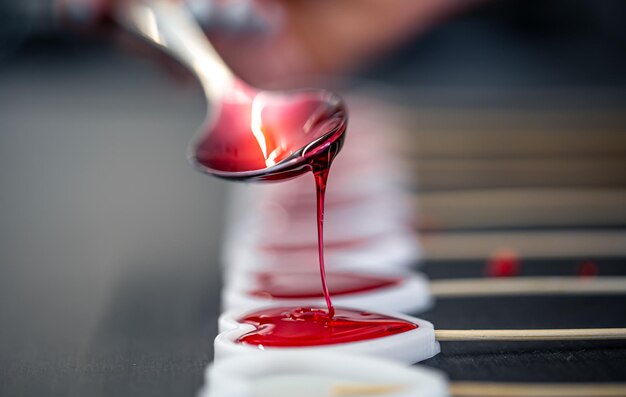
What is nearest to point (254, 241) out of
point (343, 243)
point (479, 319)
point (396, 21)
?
point (343, 243)

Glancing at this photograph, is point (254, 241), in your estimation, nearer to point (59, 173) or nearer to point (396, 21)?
point (59, 173)

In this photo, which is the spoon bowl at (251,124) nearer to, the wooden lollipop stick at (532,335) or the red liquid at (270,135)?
the red liquid at (270,135)

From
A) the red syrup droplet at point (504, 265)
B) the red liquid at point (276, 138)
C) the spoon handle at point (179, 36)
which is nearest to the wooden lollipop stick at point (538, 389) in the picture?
the red liquid at point (276, 138)

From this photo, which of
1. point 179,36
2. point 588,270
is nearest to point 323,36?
point 179,36

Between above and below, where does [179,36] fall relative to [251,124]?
above

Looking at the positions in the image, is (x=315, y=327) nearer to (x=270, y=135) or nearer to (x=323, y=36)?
(x=270, y=135)

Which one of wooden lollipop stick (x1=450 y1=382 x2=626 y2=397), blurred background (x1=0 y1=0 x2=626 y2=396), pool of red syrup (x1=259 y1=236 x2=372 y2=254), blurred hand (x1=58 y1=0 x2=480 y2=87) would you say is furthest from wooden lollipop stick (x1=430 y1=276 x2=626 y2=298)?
blurred hand (x1=58 y1=0 x2=480 y2=87)
